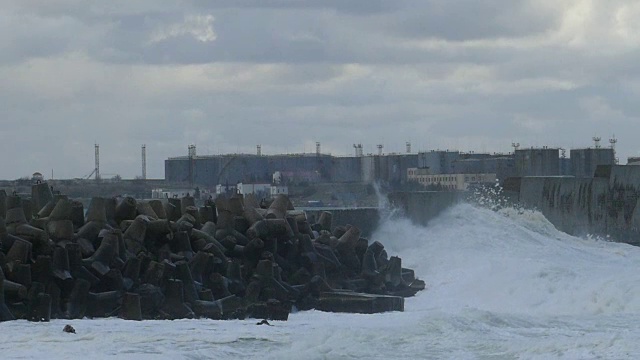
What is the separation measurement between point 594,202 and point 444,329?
19.5m

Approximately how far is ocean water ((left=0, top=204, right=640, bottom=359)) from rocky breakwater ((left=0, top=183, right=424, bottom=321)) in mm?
519

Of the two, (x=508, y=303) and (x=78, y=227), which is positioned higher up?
(x=78, y=227)

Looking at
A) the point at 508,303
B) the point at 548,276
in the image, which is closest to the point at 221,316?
the point at 508,303

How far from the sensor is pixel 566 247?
101 feet

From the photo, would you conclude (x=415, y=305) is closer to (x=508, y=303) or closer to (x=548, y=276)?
(x=508, y=303)

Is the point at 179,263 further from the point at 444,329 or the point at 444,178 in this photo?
the point at 444,178

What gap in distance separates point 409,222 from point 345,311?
10395mm

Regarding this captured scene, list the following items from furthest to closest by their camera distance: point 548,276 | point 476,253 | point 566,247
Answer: point 566,247
point 476,253
point 548,276

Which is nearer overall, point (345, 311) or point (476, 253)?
point (345, 311)

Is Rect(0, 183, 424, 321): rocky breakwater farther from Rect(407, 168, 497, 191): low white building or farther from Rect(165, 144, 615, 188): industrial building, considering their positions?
Rect(407, 168, 497, 191): low white building

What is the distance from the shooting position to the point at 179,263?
57.3ft

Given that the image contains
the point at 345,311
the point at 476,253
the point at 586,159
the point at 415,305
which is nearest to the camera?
the point at 345,311

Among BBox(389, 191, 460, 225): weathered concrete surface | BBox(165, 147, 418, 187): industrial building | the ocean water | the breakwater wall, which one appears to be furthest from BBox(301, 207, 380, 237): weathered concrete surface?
BBox(165, 147, 418, 187): industrial building

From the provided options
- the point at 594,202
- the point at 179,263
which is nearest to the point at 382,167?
the point at 594,202
